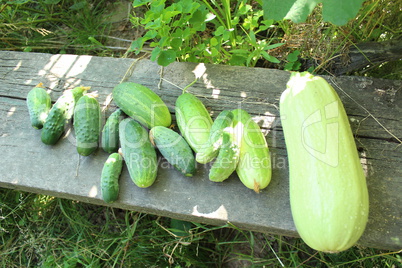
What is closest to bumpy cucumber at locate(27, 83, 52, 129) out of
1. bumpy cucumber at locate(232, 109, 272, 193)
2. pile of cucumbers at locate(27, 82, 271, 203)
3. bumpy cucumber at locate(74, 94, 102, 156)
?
pile of cucumbers at locate(27, 82, 271, 203)

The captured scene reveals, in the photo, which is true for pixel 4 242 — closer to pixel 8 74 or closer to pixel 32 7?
pixel 8 74

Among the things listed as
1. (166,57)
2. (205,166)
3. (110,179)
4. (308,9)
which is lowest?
(110,179)

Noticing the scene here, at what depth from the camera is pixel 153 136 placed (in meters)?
2.00

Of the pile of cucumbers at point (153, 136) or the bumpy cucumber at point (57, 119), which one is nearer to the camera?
the pile of cucumbers at point (153, 136)

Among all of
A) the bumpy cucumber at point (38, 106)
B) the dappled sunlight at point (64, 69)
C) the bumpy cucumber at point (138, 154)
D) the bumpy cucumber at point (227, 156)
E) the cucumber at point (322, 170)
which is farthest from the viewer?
the dappled sunlight at point (64, 69)

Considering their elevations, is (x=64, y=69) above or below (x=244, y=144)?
below

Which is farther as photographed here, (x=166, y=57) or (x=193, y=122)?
(x=166, y=57)

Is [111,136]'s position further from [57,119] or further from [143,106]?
[57,119]

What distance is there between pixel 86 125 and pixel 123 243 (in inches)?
39.6

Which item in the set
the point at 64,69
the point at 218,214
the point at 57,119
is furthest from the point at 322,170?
the point at 64,69

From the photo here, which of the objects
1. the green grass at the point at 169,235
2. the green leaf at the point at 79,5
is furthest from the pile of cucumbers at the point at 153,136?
the green leaf at the point at 79,5

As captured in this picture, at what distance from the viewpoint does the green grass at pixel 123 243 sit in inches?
97.1

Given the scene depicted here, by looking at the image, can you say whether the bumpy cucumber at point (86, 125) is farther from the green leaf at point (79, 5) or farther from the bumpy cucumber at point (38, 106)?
the green leaf at point (79, 5)

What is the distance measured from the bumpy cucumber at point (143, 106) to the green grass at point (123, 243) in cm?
74
